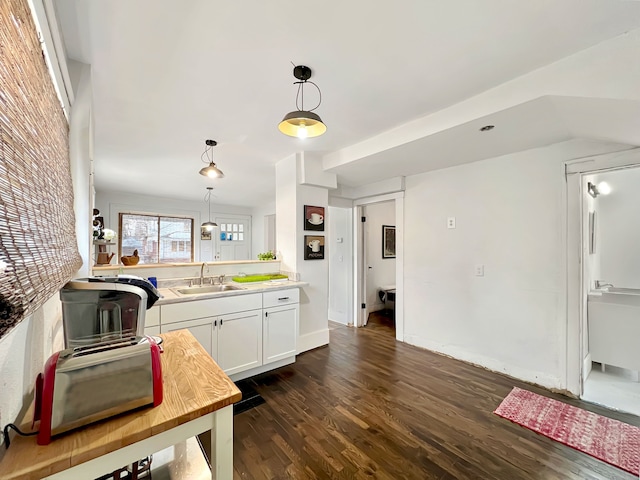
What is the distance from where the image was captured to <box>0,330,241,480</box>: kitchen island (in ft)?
2.13

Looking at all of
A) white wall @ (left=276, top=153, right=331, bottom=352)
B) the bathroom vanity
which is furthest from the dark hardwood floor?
the bathroom vanity

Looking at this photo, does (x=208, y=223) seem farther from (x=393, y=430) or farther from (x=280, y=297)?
(x=393, y=430)

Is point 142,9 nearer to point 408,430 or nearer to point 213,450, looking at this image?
point 213,450

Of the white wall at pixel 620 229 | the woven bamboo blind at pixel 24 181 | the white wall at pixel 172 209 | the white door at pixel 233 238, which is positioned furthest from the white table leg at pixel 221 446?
the white door at pixel 233 238

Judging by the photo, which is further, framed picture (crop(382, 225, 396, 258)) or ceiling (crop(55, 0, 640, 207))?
framed picture (crop(382, 225, 396, 258))

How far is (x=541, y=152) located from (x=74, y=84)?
147 inches

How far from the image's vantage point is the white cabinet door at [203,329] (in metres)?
2.28

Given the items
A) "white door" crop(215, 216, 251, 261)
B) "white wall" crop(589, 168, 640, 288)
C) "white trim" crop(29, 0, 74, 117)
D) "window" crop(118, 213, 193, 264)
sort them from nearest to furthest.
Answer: "white trim" crop(29, 0, 74, 117)
"white wall" crop(589, 168, 640, 288)
"window" crop(118, 213, 193, 264)
"white door" crop(215, 216, 251, 261)

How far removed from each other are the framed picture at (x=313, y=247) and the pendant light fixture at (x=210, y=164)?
1.28 metres

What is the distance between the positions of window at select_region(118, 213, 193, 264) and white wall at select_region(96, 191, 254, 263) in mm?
149

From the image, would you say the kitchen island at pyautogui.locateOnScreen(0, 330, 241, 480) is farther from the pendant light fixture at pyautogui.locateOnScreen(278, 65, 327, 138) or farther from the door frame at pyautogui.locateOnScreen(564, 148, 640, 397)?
the door frame at pyautogui.locateOnScreen(564, 148, 640, 397)

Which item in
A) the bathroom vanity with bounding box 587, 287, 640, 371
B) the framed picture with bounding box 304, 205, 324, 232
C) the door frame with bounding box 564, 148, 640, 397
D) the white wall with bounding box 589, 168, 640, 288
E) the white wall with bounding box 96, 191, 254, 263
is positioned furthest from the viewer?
the white wall with bounding box 96, 191, 254, 263

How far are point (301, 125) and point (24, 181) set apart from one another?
1.48 m

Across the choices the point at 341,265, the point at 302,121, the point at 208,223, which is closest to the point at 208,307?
the point at 302,121
